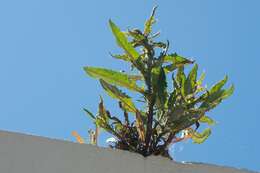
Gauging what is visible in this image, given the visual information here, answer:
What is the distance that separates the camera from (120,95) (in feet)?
7.06

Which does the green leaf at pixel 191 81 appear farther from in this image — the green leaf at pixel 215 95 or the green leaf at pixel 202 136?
the green leaf at pixel 202 136

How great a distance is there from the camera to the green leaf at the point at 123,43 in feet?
7.11

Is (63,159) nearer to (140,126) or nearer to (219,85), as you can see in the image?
(140,126)

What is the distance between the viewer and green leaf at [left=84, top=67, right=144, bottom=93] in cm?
216

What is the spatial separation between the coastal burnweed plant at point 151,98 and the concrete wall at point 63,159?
79mm

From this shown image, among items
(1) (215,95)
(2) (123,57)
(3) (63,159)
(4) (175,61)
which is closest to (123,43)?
(2) (123,57)

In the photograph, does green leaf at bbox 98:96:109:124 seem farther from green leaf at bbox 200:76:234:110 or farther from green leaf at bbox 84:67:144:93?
green leaf at bbox 200:76:234:110

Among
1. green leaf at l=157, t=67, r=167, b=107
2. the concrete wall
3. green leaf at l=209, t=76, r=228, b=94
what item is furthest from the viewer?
green leaf at l=209, t=76, r=228, b=94

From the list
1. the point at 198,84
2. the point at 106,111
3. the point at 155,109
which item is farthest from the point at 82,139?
the point at 198,84

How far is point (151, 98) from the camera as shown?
2.14 m

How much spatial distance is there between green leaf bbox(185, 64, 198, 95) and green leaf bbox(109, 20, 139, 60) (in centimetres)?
20

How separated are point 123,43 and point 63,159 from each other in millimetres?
490

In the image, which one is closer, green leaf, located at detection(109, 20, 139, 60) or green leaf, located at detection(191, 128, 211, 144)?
green leaf, located at detection(109, 20, 139, 60)

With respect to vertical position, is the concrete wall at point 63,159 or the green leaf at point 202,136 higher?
the green leaf at point 202,136
